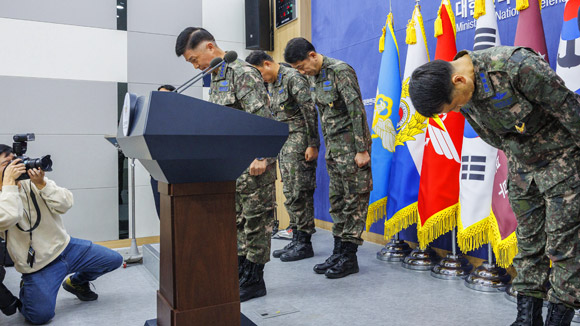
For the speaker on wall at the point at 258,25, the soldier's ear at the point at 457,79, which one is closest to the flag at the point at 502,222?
the soldier's ear at the point at 457,79

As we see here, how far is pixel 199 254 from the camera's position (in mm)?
1152

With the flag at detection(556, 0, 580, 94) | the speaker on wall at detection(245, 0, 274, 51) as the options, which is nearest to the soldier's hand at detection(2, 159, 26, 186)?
the flag at detection(556, 0, 580, 94)

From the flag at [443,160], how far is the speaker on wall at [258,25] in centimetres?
227

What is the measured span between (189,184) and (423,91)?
2.37 feet

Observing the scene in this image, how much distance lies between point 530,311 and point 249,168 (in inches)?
49.2

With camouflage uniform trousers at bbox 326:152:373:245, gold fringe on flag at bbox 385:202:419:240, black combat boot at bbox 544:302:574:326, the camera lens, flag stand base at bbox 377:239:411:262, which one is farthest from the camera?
flag stand base at bbox 377:239:411:262

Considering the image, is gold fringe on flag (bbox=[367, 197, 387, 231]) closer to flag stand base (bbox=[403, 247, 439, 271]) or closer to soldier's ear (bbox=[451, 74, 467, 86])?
flag stand base (bbox=[403, 247, 439, 271])

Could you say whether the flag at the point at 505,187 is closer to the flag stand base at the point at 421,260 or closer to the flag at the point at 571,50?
the flag at the point at 571,50

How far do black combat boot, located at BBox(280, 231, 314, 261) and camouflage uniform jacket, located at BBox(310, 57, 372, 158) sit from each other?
72cm

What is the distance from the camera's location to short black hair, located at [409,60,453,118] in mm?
1252

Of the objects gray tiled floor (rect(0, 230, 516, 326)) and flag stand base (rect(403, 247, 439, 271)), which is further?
flag stand base (rect(403, 247, 439, 271))

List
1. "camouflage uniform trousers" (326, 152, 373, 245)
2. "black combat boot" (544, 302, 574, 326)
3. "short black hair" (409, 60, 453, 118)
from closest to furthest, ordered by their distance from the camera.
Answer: "short black hair" (409, 60, 453, 118)
"black combat boot" (544, 302, 574, 326)
"camouflage uniform trousers" (326, 152, 373, 245)

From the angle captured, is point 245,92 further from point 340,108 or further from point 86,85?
point 86,85

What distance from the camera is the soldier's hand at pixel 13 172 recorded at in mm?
1833
